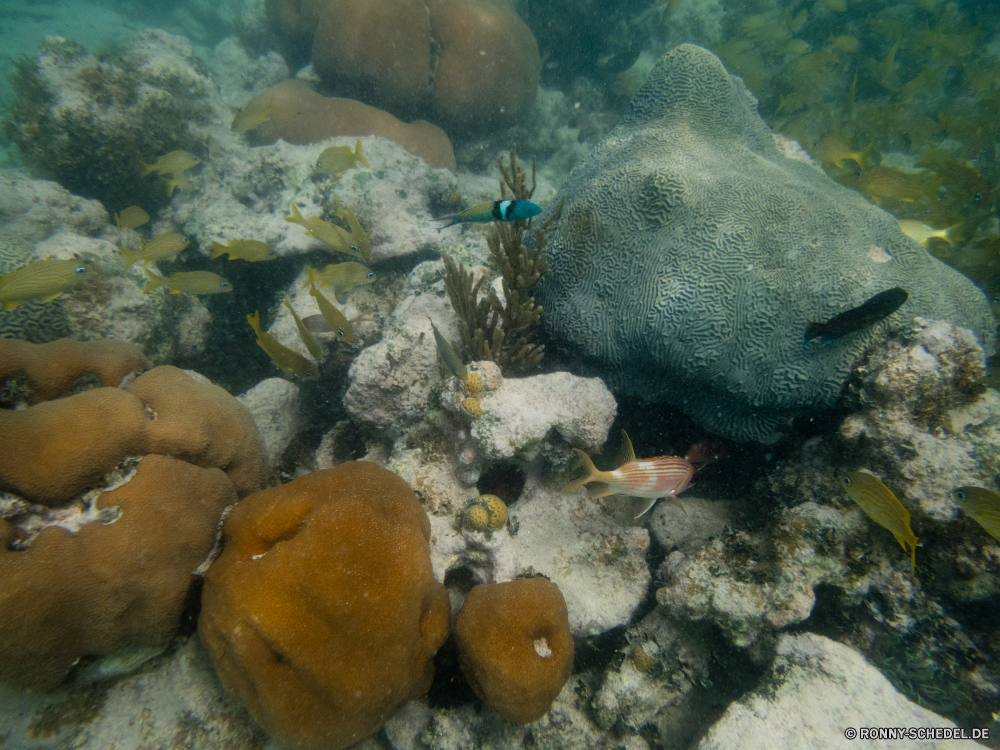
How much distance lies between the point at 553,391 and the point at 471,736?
7.87ft

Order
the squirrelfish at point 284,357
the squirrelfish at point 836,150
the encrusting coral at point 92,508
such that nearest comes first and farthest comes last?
the encrusting coral at point 92,508 → the squirrelfish at point 284,357 → the squirrelfish at point 836,150

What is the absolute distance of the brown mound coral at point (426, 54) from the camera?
7758 mm

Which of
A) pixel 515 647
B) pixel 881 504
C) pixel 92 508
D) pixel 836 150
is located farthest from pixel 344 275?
pixel 836 150

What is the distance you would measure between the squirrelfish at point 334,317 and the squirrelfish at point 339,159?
9.57 ft

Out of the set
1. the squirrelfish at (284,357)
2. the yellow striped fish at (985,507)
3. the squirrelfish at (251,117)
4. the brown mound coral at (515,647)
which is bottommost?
the brown mound coral at (515,647)

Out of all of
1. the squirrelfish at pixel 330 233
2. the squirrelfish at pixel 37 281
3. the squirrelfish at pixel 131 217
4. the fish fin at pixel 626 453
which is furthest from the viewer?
the squirrelfish at pixel 131 217

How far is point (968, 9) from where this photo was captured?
12.2 m

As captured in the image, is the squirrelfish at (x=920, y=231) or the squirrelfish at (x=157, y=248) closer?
the squirrelfish at (x=157, y=248)

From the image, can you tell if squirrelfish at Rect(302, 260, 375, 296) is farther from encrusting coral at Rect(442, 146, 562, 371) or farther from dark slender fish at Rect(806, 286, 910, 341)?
dark slender fish at Rect(806, 286, 910, 341)

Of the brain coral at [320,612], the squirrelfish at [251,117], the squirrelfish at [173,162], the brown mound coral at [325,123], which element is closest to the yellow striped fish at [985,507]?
the brain coral at [320,612]

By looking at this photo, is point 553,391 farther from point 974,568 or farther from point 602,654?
point 974,568

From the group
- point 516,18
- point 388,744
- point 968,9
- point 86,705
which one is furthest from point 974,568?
point 968,9

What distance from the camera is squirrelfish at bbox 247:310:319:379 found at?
3770 millimetres

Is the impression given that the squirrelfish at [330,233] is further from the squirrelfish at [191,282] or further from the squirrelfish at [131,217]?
the squirrelfish at [131,217]
